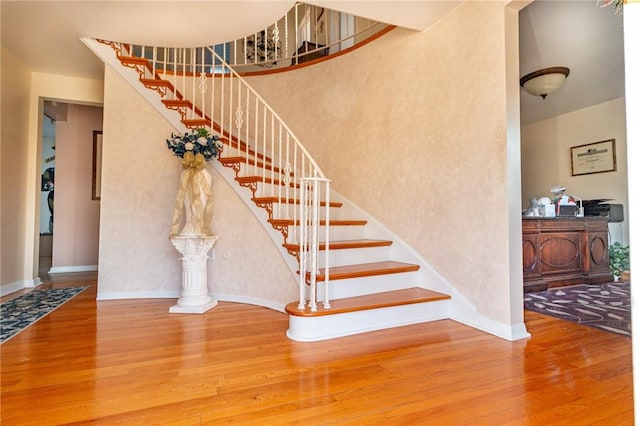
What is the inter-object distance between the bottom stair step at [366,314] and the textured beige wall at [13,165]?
3.43 meters

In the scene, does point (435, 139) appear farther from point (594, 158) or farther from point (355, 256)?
point (594, 158)

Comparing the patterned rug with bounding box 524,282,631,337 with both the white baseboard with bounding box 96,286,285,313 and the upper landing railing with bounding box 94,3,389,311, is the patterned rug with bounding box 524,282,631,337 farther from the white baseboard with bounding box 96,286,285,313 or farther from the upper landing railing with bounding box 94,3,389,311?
the white baseboard with bounding box 96,286,285,313

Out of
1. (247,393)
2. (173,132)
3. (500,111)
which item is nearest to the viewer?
(247,393)

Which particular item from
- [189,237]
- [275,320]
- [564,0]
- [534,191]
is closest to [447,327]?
[275,320]

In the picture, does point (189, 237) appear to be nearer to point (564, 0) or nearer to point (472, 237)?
point (472, 237)

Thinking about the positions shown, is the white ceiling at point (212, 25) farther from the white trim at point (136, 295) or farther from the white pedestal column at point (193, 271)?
the white trim at point (136, 295)

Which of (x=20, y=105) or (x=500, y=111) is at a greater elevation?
(x=20, y=105)

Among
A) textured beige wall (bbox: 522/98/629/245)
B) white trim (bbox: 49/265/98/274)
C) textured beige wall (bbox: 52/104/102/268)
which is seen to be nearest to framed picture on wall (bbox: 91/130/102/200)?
textured beige wall (bbox: 52/104/102/268)

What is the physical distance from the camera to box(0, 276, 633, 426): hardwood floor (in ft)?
4.26

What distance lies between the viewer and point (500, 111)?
218 centimetres

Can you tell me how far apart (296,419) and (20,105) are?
4534 millimetres

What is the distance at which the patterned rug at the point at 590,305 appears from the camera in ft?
7.92

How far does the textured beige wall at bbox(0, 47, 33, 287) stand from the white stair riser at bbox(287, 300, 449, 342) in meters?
3.47

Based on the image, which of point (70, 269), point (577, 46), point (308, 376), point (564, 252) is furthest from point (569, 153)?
point (70, 269)
